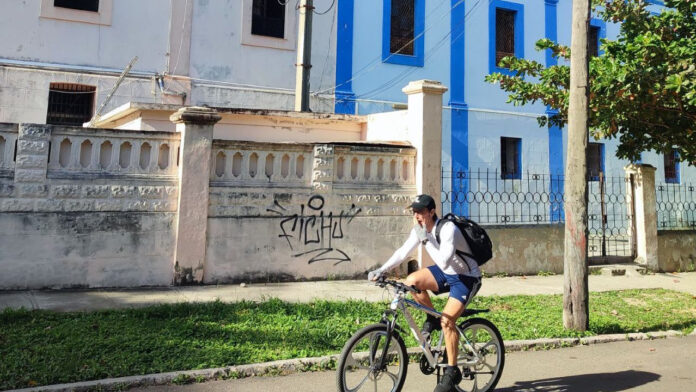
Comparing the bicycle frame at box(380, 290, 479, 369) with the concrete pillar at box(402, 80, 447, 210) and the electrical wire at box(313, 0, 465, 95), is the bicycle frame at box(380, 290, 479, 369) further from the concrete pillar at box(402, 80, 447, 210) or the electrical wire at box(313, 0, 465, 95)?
the electrical wire at box(313, 0, 465, 95)

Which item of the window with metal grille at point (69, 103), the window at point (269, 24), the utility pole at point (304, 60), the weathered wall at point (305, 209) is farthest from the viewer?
the window at point (269, 24)

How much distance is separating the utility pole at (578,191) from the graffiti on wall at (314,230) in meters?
3.77

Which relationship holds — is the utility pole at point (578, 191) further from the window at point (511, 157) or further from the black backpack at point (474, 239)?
the window at point (511, 157)

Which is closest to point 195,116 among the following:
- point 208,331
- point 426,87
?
point 208,331

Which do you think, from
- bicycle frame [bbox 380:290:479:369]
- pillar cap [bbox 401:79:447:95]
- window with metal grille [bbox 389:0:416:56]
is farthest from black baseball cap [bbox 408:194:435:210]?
window with metal grille [bbox 389:0:416:56]

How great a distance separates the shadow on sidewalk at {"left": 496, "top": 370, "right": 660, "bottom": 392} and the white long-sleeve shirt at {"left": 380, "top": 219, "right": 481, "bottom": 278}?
1198 mm

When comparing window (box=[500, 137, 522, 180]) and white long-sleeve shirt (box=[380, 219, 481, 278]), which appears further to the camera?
window (box=[500, 137, 522, 180])

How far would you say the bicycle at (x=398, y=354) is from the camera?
152 inches

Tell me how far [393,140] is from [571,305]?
198 inches

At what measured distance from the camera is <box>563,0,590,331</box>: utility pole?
251 inches

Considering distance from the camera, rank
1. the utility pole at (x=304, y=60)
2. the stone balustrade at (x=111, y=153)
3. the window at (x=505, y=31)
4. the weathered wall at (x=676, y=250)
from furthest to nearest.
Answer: the window at (x=505, y=31), the utility pole at (x=304, y=60), the weathered wall at (x=676, y=250), the stone balustrade at (x=111, y=153)

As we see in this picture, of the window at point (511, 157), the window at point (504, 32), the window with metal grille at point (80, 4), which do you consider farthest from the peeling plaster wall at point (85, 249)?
the window at point (504, 32)

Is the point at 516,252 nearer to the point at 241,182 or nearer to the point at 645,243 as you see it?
the point at 645,243

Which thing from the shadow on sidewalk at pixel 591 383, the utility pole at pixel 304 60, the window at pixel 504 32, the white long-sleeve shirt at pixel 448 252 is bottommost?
the shadow on sidewalk at pixel 591 383
